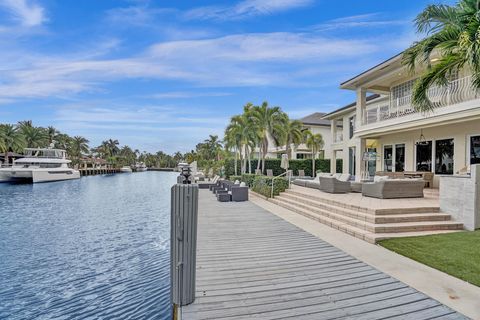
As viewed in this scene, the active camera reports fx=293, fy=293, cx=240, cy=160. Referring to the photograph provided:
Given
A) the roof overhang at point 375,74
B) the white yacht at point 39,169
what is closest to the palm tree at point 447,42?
the roof overhang at point 375,74

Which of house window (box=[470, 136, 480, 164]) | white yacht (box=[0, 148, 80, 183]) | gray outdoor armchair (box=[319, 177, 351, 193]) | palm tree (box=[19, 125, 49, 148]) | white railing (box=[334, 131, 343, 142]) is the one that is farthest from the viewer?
palm tree (box=[19, 125, 49, 148])

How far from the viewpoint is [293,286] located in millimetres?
4512

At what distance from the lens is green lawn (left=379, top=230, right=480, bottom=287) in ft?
16.8

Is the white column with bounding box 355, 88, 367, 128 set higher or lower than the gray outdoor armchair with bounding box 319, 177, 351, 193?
higher

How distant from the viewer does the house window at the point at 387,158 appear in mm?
18530

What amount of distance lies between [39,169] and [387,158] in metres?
47.0

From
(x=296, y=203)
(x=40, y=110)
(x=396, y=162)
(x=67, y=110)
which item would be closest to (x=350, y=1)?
(x=396, y=162)

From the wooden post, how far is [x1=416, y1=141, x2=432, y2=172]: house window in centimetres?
1564

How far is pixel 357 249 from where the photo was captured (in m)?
6.62

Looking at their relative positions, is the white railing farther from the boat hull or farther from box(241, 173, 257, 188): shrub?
the boat hull

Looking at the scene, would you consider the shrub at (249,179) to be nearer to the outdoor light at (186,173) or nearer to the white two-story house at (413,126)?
the white two-story house at (413,126)

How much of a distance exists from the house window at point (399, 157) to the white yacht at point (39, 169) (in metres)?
46.5

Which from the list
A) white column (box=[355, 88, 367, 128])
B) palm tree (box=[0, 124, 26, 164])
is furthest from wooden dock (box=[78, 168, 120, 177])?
white column (box=[355, 88, 367, 128])

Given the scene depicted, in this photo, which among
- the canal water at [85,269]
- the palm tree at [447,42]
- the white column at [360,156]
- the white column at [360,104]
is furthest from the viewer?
the white column at [360,156]
